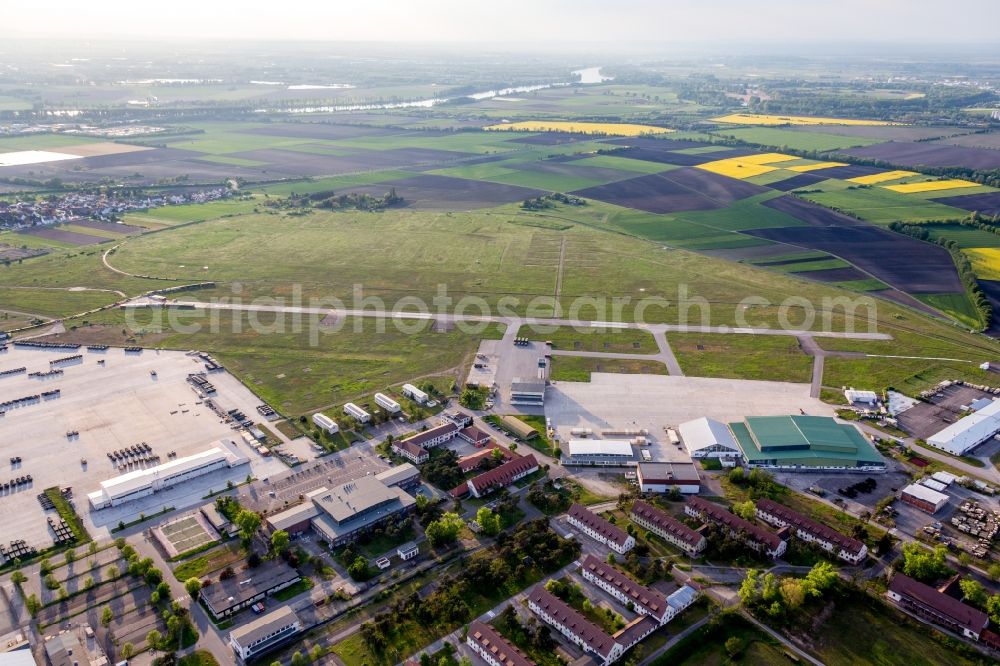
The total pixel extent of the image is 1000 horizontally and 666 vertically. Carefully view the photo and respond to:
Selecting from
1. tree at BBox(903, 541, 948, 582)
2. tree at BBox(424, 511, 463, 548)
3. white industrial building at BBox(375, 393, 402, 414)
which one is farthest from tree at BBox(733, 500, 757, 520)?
white industrial building at BBox(375, 393, 402, 414)

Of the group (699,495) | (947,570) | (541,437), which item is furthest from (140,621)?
(947,570)

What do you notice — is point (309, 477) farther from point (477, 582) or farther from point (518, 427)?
point (518, 427)

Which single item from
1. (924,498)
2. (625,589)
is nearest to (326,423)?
(625,589)

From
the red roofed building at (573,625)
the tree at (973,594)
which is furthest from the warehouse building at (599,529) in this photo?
the tree at (973,594)

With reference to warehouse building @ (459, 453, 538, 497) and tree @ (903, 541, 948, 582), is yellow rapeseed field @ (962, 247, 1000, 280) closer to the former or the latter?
tree @ (903, 541, 948, 582)

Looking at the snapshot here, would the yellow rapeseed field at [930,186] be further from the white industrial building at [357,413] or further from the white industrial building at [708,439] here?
the white industrial building at [357,413]

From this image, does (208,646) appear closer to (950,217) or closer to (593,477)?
(593,477)
